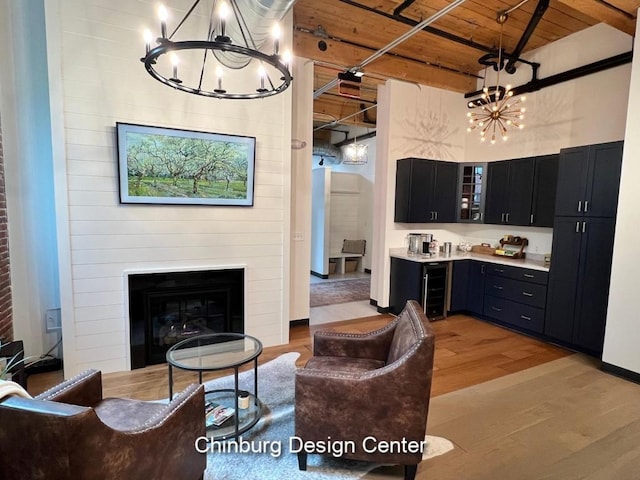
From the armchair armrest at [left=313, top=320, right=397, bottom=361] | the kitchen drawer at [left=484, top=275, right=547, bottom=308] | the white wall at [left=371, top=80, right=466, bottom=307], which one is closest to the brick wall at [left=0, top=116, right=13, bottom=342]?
the armchair armrest at [left=313, top=320, right=397, bottom=361]

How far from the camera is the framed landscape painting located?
310 cm

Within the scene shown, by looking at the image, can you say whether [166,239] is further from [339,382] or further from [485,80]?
[485,80]

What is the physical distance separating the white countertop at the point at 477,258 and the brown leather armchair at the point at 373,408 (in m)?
2.97

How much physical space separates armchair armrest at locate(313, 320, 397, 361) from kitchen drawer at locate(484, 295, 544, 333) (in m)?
2.72

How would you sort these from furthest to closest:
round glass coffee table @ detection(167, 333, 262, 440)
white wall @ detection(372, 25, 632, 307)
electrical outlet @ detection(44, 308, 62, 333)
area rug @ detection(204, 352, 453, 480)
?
white wall @ detection(372, 25, 632, 307) < electrical outlet @ detection(44, 308, 62, 333) < round glass coffee table @ detection(167, 333, 262, 440) < area rug @ detection(204, 352, 453, 480)

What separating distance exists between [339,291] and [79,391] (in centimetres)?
509

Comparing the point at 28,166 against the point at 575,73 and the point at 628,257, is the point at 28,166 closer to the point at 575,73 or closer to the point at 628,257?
the point at 628,257

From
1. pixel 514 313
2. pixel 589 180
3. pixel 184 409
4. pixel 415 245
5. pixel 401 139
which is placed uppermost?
pixel 401 139

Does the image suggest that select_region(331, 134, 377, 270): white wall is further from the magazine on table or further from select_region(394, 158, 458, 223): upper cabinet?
the magazine on table

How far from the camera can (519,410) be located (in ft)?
8.87

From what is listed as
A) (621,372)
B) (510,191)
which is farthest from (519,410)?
(510,191)

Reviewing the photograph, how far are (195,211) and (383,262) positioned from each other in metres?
2.95

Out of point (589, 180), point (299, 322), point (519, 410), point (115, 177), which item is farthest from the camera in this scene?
point (299, 322)

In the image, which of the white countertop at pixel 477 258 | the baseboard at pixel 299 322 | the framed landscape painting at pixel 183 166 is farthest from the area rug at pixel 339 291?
the framed landscape painting at pixel 183 166
